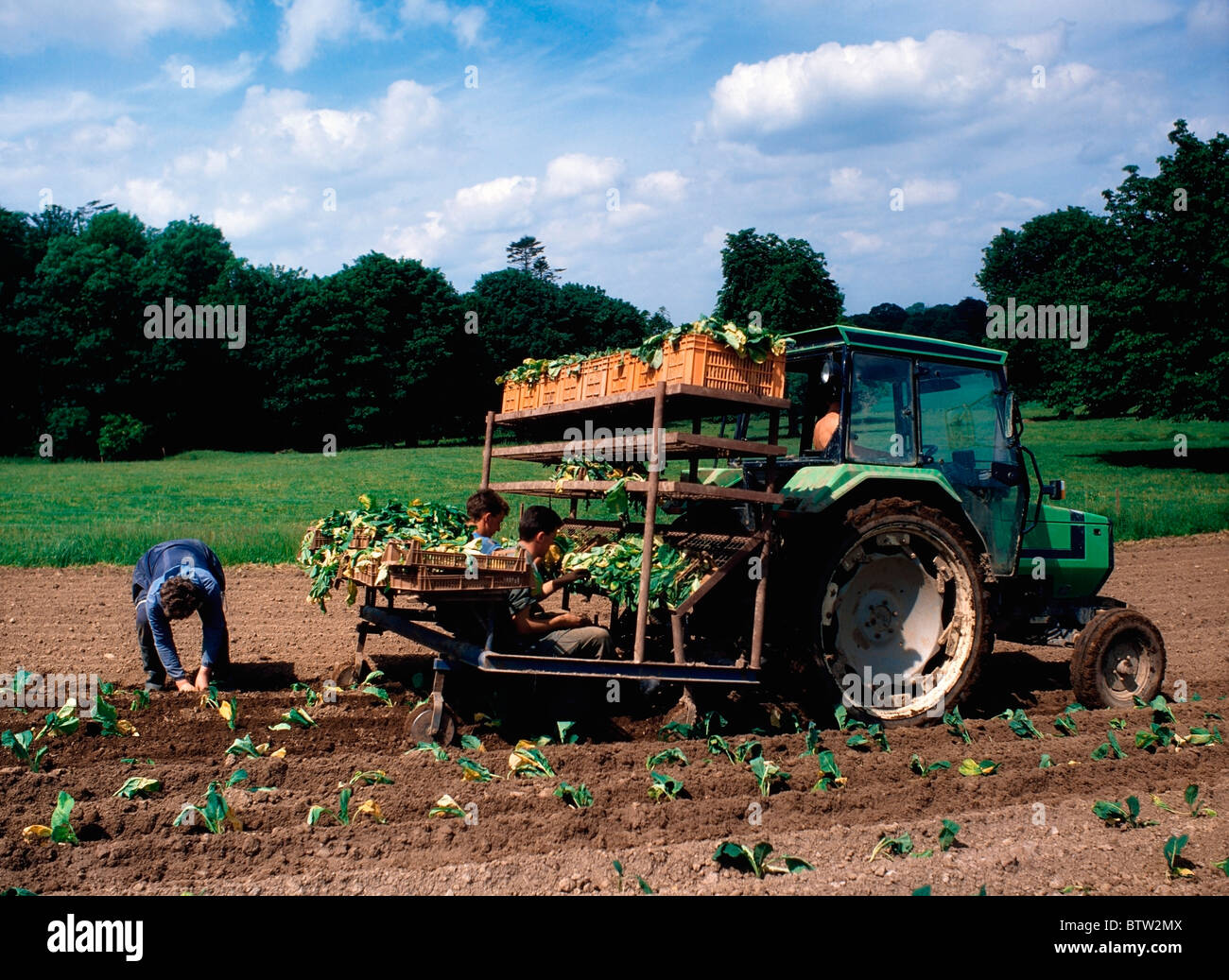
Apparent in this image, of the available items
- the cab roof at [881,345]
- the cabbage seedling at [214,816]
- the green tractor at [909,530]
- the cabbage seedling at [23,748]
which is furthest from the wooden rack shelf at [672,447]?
the cabbage seedling at [23,748]

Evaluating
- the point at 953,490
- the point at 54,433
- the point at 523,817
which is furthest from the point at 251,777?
the point at 54,433

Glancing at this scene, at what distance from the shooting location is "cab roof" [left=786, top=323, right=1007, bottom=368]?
254 inches

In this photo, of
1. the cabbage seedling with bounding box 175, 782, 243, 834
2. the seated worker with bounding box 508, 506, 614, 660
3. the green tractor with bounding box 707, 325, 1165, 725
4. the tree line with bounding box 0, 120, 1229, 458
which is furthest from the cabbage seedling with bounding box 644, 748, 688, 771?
the tree line with bounding box 0, 120, 1229, 458

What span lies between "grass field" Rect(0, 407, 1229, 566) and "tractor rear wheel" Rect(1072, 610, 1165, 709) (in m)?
3.04

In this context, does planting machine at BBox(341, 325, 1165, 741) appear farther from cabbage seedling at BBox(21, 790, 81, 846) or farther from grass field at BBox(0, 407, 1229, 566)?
cabbage seedling at BBox(21, 790, 81, 846)

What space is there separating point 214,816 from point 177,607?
2.36m

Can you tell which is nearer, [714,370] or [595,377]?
[714,370]

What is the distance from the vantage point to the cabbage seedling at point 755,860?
438 centimetres

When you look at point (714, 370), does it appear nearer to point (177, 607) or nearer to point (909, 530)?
point (909, 530)

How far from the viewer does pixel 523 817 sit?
4922 millimetres

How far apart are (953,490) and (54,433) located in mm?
53283

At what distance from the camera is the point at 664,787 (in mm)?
5270

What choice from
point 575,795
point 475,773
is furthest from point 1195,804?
point 475,773

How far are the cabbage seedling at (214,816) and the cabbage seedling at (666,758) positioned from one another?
7.46 feet
